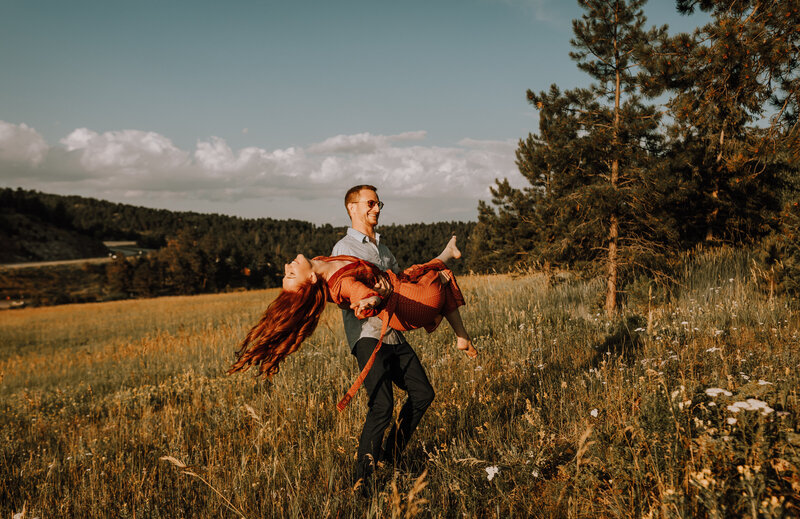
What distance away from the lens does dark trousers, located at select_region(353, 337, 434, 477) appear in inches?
107

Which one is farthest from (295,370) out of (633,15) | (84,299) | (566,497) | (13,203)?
(13,203)

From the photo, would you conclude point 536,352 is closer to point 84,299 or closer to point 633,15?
point 633,15

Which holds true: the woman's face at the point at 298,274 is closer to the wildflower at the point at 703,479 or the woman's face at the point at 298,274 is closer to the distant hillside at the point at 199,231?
the wildflower at the point at 703,479

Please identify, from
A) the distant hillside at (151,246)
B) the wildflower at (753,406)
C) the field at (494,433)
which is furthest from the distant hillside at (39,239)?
the wildflower at (753,406)

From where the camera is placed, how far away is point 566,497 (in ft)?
7.86

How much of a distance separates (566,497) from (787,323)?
182 inches

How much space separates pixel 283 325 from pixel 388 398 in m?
0.84

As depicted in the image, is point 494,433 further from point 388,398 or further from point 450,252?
point 450,252

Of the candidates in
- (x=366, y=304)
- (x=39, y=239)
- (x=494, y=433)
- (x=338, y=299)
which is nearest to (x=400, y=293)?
(x=338, y=299)

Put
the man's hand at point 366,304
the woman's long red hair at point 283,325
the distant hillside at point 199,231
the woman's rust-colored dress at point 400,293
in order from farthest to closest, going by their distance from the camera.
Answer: the distant hillside at point 199,231 → the woman's long red hair at point 283,325 → the woman's rust-colored dress at point 400,293 → the man's hand at point 366,304

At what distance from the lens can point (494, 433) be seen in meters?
3.12

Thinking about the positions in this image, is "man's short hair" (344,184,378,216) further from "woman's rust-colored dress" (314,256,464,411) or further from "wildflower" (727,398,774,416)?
"wildflower" (727,398,774,416)

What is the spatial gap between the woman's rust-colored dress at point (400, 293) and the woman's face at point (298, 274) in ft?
0.43

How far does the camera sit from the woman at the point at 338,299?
2406 millimetres
